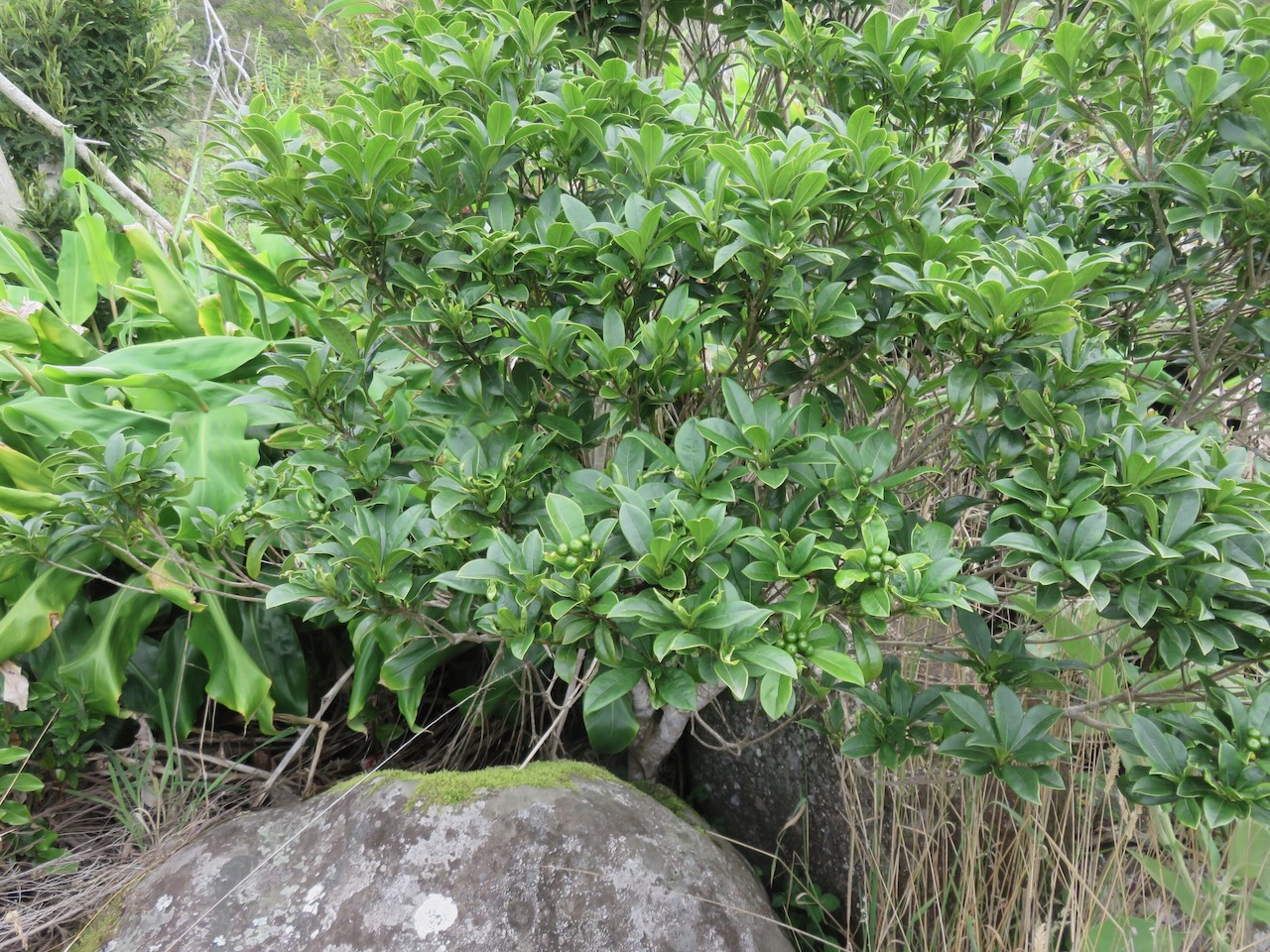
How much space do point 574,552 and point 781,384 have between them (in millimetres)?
517

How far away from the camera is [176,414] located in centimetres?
205

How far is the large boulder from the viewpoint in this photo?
1.35 m

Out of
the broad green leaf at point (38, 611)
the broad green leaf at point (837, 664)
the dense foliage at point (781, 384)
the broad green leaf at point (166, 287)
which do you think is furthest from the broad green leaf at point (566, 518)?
the broad green leaf at point (166, 287)

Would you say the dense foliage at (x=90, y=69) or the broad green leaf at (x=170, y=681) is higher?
the dense foliage at (x=90, y=69)

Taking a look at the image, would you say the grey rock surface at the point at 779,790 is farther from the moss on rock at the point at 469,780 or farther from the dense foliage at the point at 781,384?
the dense foliage at the point at 781,384

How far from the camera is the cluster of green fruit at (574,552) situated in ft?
3.49

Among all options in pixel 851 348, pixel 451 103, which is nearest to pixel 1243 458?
pixel 851 348

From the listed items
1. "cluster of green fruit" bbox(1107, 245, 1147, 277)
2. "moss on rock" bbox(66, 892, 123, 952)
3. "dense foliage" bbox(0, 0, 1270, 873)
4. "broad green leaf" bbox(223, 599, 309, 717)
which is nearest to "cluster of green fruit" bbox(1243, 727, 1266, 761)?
"dense foliage" bbox(0, 0, 1270, 873)

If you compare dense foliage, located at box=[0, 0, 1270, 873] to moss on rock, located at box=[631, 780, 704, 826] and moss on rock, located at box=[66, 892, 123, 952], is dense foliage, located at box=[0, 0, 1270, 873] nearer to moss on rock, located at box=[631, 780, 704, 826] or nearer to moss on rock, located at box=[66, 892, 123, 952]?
moss on rock, located at box=[631, 780, 704, 826]

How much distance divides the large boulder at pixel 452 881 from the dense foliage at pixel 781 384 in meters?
0.20

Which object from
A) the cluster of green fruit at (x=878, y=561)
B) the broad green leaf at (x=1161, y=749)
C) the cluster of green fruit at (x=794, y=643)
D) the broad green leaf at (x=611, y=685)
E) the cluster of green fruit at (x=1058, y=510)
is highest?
the cluster of green fruit at (x=1058, y=510)

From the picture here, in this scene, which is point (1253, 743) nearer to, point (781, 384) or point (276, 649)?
point (781, 384)

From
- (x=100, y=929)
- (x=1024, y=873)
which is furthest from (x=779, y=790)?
(x=100, y=929)

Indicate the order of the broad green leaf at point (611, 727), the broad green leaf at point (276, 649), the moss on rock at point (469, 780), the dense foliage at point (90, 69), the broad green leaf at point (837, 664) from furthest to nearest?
the dense foliage at point (90, 69), the broad green leaf at point (276, 649), the broad green leaf at point (611, 727), the moss on rock at point (469, 780), the broad green leaf at point (837, 664)
